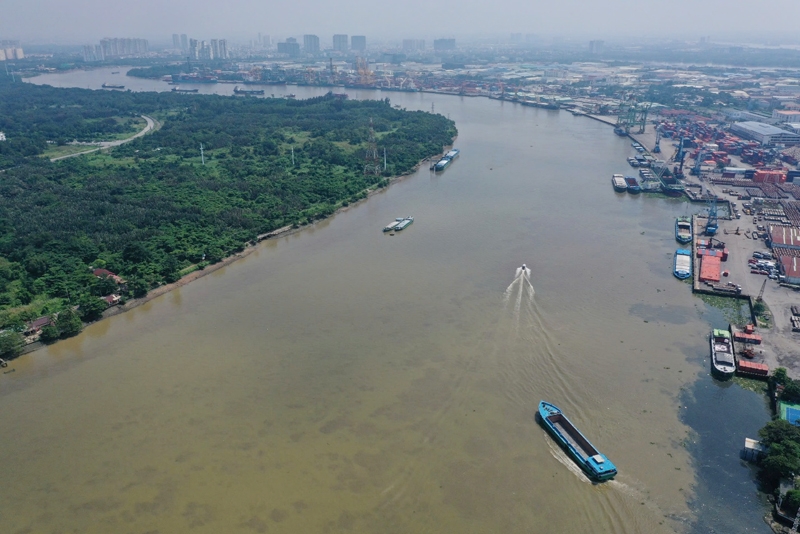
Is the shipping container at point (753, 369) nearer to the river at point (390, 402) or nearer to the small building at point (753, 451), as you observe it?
the river at point (390, 402)

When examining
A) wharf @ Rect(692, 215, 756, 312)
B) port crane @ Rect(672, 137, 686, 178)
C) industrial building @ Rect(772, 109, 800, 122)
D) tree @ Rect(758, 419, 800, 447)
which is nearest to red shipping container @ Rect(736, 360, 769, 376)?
tree @ Rect(758, 419, 800, 447)

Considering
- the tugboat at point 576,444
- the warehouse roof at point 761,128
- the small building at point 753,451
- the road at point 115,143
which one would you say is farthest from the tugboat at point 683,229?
the road at point 115,143

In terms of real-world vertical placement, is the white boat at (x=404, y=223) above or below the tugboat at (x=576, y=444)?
above

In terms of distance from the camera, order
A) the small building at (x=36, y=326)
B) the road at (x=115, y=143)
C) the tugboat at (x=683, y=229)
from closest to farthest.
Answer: the small building at (x=36, y=326) → the tugboat at (x=683, y=229) → the road at (x=115, y=143)

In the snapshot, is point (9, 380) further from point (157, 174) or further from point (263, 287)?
point (157, 174)

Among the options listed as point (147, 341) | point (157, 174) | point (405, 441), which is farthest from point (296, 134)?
point (405, 441)
